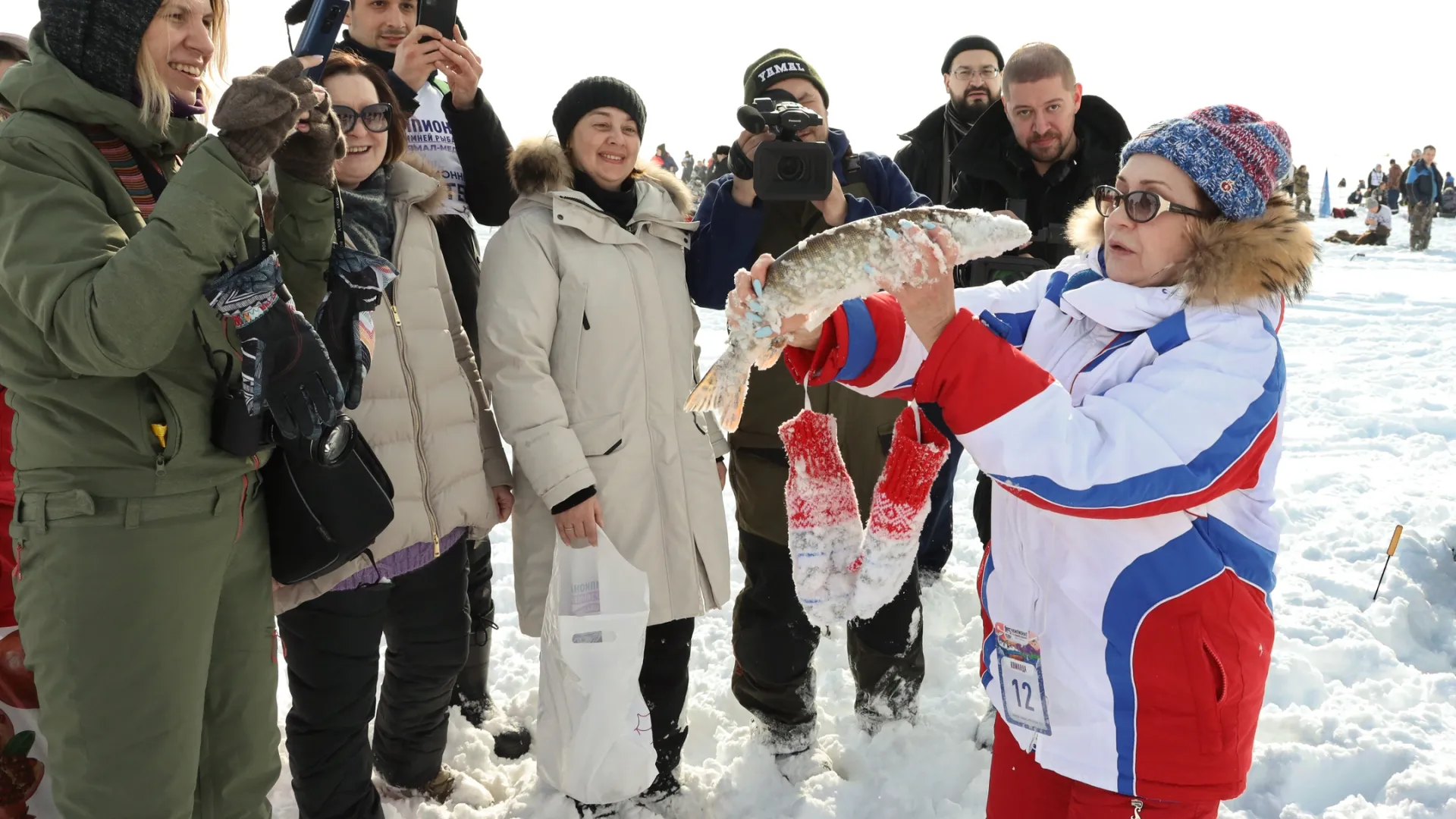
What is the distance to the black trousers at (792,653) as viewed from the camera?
324 cm

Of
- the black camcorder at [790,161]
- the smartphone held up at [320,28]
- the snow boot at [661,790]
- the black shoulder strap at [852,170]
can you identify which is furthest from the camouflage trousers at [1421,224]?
the smartphone held up at [320,28]

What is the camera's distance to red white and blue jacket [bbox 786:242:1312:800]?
5.25ft

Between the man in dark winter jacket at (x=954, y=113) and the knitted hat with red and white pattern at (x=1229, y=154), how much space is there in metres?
3.01

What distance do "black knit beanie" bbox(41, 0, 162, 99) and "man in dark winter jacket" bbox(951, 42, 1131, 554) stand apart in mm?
2843

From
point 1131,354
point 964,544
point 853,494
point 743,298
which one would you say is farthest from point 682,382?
point 964,544

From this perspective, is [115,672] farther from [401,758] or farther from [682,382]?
[682,382]

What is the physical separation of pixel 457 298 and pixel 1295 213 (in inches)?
101

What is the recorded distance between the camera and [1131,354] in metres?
1.76

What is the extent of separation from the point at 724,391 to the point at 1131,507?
2.90 ft

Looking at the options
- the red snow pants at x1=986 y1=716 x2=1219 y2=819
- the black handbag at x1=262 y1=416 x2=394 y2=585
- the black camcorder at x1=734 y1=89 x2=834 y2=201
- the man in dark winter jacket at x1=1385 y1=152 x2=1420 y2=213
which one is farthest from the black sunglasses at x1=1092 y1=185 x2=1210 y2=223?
the man in dark winter jacket at x1=1385 y1=152 x2=1420 y2=213

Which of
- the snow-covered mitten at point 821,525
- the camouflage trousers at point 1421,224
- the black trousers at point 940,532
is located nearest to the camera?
the snow-covered mitten at point 821,525

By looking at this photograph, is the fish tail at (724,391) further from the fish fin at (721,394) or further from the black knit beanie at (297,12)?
the black knit beanie at (297,12)

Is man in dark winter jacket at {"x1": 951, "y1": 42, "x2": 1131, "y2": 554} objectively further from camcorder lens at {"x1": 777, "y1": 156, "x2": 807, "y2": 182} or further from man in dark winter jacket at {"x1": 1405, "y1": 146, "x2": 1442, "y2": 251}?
man in dark winter jacket at {"x1": 1405, "y1": 146, "x2": 1442, "y2": 251}

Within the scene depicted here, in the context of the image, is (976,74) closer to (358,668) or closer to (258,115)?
(258,115)
